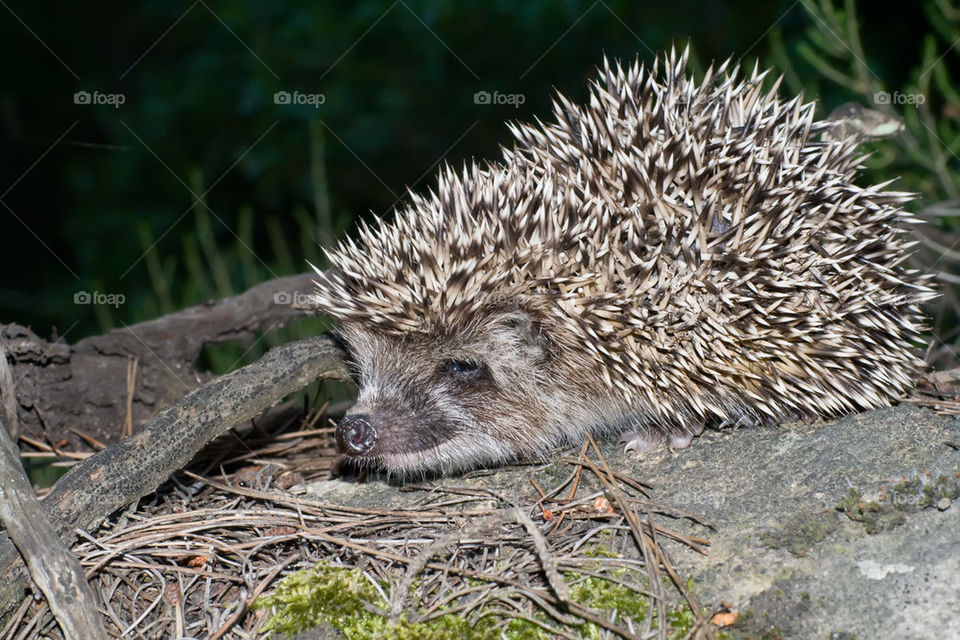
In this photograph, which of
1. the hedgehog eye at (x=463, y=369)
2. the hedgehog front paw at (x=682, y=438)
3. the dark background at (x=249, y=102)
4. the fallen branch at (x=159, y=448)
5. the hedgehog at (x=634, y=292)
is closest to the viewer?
the fallen branch at (x=159, y=448)

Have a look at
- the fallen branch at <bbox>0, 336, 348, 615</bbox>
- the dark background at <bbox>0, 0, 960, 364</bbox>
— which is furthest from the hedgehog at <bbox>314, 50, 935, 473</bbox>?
the dark background at <bbox>0, 0, 960, 364</bbox>

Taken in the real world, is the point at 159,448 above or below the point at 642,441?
above

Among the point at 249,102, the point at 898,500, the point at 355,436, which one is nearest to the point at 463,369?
the point at 355,436

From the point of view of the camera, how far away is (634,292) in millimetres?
3211

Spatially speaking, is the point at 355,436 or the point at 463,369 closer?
the point at 355,436

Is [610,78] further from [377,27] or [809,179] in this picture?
[377,27]

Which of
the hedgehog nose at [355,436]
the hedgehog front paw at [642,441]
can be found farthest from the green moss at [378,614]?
the hedgehog front paw at [642,441]

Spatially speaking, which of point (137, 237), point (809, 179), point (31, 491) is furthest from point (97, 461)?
point (137, 237)

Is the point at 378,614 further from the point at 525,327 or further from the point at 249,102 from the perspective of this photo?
the point at 249,102

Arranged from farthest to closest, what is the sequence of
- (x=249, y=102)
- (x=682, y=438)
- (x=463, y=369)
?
(x=249, y=102) → (x=463, y=369) → (x=682, y=438)

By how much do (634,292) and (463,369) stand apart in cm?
84

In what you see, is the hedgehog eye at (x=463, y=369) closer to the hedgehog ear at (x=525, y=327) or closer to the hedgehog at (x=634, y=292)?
the hedgehog at (x=634, y=292)

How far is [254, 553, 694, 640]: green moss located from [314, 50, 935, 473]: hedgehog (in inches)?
29.2

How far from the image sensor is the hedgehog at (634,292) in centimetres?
323
